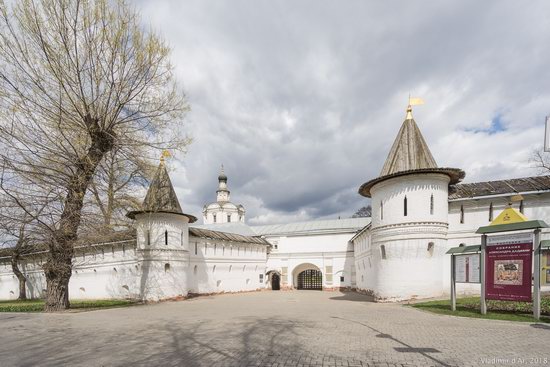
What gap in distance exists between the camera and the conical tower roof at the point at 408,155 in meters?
17.7

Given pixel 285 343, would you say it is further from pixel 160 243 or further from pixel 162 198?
pixel 162 198

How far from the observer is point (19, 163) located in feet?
40.8

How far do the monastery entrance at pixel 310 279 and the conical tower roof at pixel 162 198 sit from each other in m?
19.6

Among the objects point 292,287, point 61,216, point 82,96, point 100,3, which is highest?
point 100,3

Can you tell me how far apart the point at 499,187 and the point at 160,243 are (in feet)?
67.0

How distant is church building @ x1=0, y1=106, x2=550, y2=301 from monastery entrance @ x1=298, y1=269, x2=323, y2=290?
0.13 metres

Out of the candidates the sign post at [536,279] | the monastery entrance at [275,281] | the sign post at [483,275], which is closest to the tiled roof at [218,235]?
the monastery entrance at [275,281]

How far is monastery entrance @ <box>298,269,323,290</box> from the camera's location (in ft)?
123

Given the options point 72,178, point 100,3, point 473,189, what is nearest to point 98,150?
point 72,178

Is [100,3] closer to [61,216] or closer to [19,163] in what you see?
[19,163]

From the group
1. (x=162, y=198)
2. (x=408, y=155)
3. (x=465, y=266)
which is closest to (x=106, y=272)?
(x=162, y=198)

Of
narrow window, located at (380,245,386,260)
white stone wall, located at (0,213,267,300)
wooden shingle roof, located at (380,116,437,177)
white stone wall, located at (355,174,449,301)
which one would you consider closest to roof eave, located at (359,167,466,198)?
white stone wall, located at (355,174,449,301)

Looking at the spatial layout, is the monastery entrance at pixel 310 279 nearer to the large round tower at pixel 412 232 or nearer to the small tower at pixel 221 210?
the small tower at pixel 221 210

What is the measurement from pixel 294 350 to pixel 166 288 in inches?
678
